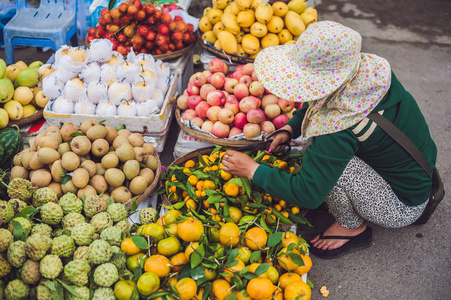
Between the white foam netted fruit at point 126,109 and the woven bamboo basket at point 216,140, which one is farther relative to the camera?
the white foam netted fruit at point 126,109

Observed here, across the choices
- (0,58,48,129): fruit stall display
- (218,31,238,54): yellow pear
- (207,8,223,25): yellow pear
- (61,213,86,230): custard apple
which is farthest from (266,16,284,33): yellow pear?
(61,213,86,230): custard apple

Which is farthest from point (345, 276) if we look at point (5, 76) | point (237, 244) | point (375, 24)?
point (375, 24)

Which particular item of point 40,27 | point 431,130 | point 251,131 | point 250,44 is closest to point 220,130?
point 251,131

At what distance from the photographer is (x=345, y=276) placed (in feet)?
7.92

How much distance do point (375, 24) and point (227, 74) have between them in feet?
12.3

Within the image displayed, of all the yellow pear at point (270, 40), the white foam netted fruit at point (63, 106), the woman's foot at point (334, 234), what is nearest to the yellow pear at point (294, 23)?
the yellow pear at point (270, 40)

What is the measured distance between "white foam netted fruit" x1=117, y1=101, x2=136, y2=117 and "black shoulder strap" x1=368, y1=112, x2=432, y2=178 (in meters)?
1.85

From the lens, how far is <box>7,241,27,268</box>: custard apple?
5.21ft

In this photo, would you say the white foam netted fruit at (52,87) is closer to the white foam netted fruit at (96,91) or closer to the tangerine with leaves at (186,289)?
the white foam netted fruit at (96,91)

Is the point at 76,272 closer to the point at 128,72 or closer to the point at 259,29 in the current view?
the point at 128,72

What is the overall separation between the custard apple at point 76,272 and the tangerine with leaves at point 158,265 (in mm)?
271

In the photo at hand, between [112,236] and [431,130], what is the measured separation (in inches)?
132

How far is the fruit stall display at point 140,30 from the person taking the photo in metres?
3.50

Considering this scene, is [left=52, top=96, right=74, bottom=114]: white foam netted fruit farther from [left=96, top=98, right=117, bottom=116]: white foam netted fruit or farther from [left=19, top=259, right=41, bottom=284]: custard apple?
[left=19, top=259, right=41, bottom=284]: custard apple
